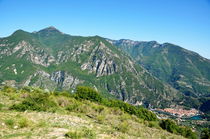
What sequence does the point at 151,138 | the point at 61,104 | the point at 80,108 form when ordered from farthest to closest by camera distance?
the point at 61,104 < the point at 80,108 < the point at 151,138

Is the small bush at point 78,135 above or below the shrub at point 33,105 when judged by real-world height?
above

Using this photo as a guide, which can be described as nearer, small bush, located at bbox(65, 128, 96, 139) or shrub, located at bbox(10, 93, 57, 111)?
small bush, located at bbox(65, 128, 96, 139)

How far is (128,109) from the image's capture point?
70938 mm

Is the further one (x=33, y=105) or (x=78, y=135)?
(x=33, y=105)

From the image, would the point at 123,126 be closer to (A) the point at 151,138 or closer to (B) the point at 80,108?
(A) the point at 151,138

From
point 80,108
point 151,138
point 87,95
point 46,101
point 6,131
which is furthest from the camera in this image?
point 87,95

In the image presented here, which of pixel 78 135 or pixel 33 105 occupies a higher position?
pixel 78 135

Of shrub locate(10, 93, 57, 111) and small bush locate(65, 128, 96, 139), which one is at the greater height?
small bush locate(65, 128, 96, 139)

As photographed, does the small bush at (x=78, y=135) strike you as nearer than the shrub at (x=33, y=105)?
Yes

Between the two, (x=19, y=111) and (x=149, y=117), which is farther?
(x=149, y=117)

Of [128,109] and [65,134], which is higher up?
[65,134]

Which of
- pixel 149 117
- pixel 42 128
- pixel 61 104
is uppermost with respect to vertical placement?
pixel 42 128

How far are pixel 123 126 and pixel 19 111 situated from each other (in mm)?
13200

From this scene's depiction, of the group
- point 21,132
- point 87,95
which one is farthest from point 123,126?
point 87,95
